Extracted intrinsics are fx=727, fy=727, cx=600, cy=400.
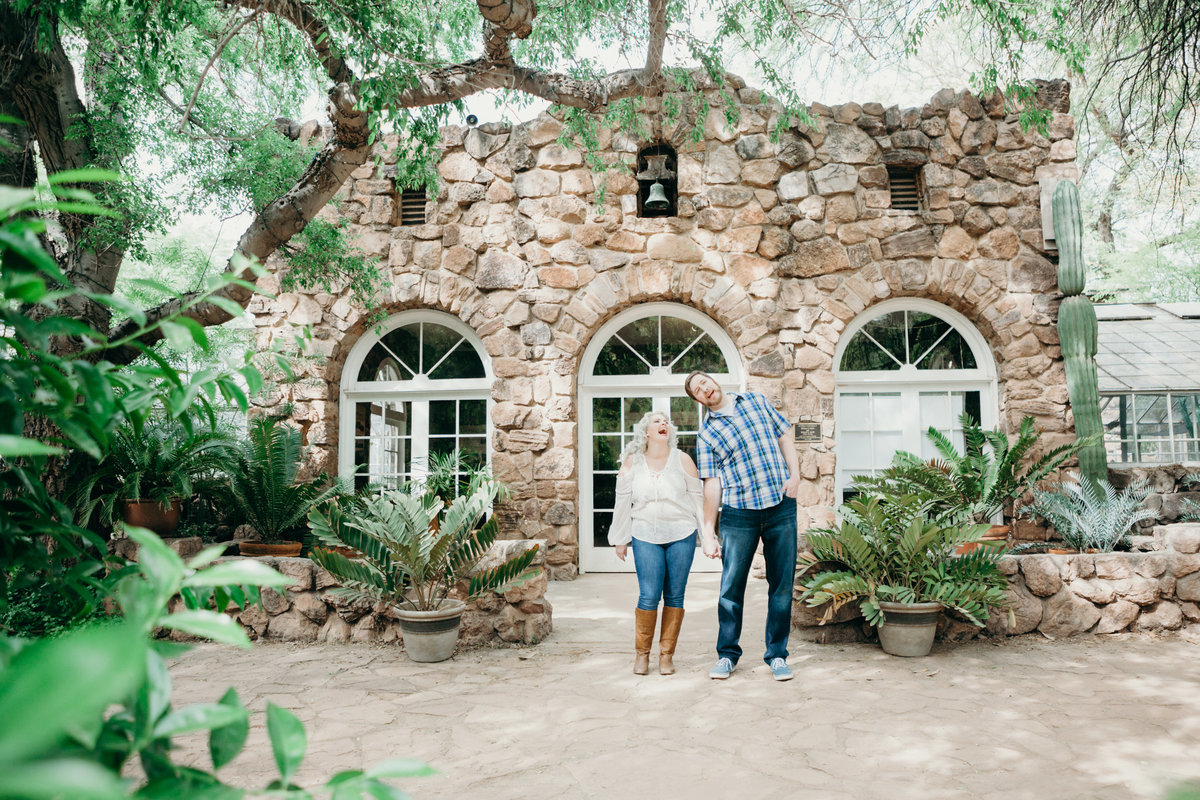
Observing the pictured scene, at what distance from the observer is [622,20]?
529 cm

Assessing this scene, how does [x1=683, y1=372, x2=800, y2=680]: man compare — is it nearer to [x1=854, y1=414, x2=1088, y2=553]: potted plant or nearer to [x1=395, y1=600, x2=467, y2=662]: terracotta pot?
[x1=854, y1=414, x2=1088, y2=553]: potted plant

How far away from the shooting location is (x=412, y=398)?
22.4 feet

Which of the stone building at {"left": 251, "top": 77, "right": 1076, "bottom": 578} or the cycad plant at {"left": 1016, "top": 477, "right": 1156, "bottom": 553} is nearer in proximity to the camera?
the cycad plant at {"left": 1016, "top": 477, "right": 1156, "bottom": 553}

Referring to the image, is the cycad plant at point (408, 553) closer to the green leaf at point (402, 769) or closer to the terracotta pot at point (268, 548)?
the terracotta pot at point (268, 548)

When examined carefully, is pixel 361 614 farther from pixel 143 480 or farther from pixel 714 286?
pixel 714 286

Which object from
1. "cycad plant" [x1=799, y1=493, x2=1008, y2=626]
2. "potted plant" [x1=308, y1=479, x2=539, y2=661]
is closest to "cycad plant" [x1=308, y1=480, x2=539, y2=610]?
"potted plant" [x1=308, y1=479, x2=539, y2=661]

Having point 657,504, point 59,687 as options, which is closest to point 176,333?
point 59,687

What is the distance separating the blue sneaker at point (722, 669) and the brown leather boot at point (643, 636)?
1.06 feet

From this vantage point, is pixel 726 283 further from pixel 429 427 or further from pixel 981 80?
pixel 429 427

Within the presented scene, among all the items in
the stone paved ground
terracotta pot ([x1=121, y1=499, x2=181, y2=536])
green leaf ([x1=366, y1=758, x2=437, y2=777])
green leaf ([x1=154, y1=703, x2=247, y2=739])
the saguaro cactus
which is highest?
the saguaro cactus

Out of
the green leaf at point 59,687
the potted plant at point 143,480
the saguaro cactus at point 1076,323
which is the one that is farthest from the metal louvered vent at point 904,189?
the green leaf at point 59,687

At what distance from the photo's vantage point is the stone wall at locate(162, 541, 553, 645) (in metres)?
4.14

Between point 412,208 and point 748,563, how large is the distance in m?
4.82

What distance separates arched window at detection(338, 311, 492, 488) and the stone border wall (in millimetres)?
3668
